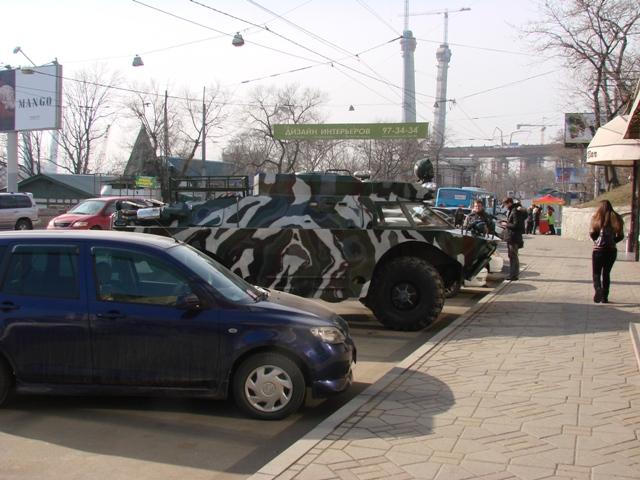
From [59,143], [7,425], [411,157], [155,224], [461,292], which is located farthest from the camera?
[59,143]

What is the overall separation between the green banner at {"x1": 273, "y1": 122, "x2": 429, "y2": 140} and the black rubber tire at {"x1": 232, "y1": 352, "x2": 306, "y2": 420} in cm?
3058

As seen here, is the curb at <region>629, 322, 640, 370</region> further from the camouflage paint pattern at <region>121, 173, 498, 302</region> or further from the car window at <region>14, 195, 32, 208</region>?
the car window at <region>14, 195, 32, 208</region>

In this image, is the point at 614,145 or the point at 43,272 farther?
the point at 614,145

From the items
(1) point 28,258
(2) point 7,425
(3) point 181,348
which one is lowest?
(2) point 7,425

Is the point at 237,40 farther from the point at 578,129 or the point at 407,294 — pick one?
the point at 578,129

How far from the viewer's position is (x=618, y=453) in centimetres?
426

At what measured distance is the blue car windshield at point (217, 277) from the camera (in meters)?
5.45

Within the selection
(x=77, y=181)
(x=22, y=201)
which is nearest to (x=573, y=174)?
(x=77, y=181)

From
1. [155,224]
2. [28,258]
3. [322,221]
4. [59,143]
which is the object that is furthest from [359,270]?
[59,143]

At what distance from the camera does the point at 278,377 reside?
Result: 5.16 meters

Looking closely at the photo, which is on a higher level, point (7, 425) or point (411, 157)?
point (411, 157)

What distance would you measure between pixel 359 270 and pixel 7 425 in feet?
16.7

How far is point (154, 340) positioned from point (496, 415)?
2.76 meters

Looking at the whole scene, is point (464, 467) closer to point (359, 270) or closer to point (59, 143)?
point (359, 270)
